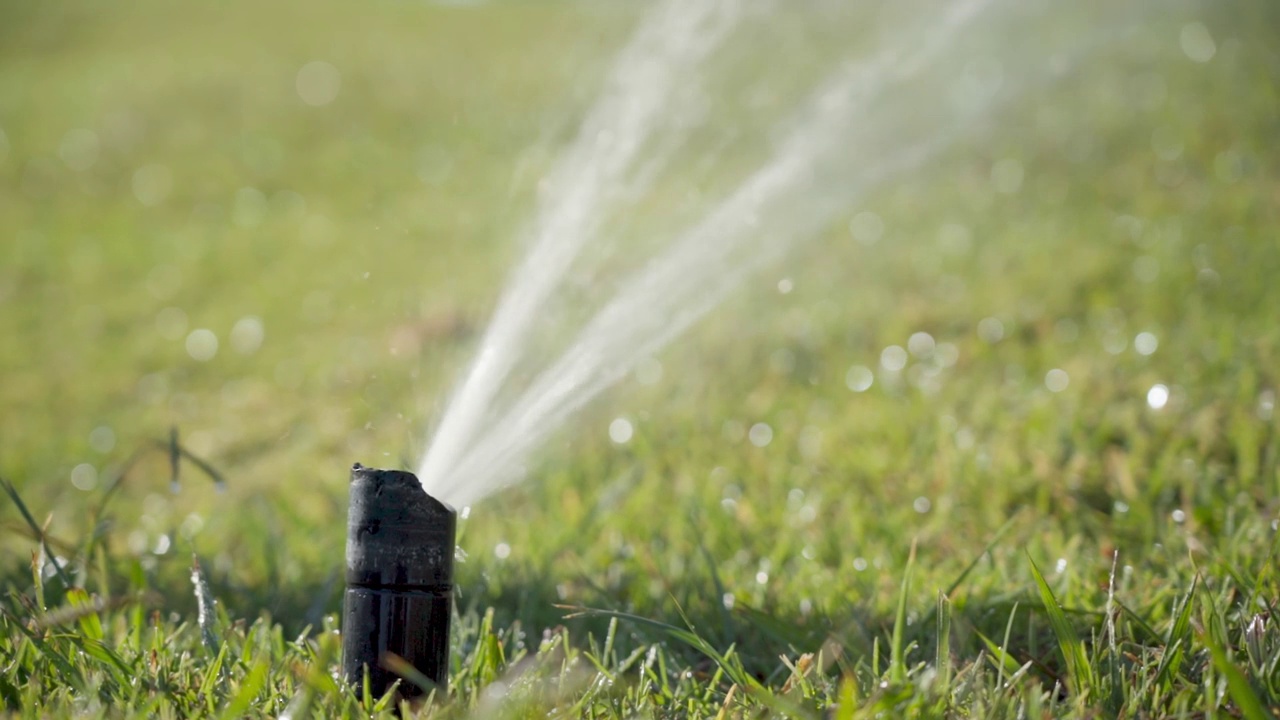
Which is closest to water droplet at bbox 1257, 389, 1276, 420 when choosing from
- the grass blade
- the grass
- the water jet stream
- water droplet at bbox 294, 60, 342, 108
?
the grass

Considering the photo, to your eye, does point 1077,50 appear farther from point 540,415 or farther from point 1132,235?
point 540,415

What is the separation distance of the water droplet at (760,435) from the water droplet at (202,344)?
2.83 m

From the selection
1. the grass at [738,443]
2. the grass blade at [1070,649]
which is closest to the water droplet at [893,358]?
the grass at [738,443]

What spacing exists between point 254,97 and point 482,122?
2823 mm

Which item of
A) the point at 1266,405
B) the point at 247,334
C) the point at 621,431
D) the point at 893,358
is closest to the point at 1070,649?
the point at 1266,405

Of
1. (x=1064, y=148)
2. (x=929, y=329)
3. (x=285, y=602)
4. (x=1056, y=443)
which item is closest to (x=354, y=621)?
(x=285, y=602)

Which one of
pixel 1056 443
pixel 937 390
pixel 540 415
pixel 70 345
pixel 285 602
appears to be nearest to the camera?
pixel 540 415

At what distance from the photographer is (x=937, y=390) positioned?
10.7 ft

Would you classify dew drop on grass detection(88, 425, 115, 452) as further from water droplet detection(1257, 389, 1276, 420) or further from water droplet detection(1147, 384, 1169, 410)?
water droplet detection(1257, 389, 1276, 420)

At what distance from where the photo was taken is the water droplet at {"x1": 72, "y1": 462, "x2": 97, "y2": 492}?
3.56 m

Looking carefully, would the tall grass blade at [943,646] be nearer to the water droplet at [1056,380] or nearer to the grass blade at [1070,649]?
the grass blade at [1070,649]

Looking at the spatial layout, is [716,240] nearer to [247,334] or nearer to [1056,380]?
[1056,380]

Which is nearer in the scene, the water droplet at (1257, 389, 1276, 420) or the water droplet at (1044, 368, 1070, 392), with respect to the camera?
the water droplet at (1257, 389, 1276, 420)

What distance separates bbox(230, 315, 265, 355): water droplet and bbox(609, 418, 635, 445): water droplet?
2.22 metres
